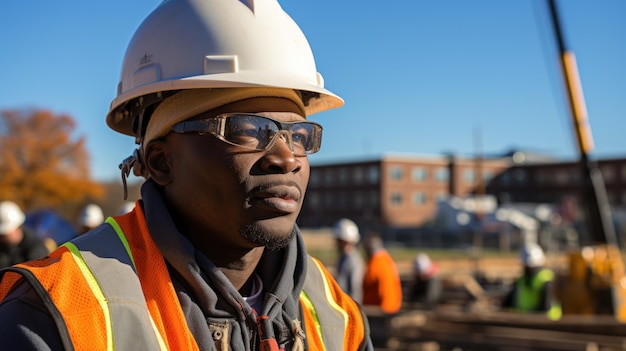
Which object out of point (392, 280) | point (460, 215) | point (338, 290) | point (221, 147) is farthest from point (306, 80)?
point (460, 215)

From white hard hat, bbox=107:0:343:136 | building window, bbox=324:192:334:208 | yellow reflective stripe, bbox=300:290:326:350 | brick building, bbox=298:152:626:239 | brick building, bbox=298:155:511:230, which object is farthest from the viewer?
building window, bbox=324:192:334:208

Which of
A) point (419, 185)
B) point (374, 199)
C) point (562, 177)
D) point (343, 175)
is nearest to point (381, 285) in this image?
point (374, 199)

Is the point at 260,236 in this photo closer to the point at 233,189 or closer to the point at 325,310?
the point at 233,189

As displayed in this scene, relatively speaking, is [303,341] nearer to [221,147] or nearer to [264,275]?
[264,275]

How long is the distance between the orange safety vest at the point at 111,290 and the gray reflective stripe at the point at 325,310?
0.59 meters

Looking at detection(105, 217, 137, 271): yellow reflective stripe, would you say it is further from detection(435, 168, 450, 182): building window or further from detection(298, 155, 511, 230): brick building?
detection(435, 168, 450, 182): building window

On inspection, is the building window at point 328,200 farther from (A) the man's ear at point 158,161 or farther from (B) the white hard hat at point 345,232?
(A) the man's ear at point 158,161

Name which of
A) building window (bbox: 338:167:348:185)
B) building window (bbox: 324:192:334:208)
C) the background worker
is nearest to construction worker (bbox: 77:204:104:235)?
the background worker

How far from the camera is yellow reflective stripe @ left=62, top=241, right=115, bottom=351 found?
163 cm

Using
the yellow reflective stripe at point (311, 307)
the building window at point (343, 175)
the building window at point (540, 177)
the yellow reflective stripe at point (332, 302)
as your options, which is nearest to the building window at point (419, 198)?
the building window at point (343, 175)

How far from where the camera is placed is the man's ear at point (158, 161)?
6.74 feet

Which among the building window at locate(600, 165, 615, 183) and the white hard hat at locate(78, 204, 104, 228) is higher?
the building window at locate(600, 165, 615, 183)

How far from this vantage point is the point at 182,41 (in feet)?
6.73

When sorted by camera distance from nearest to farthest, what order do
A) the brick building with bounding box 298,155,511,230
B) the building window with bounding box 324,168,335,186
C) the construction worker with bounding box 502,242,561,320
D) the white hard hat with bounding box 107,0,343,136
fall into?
the white hard hat with bounding box 107,0,343,136 → the construction worker with bounding box 502,242,561,320 → the brick building with bounding box 298,155,511,230 → the building window with bounding box 324,168,335,186
